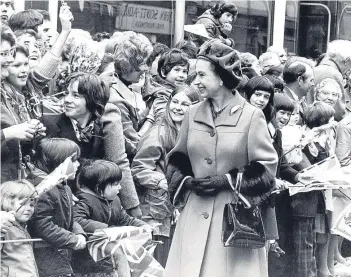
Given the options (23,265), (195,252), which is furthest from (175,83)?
(23,265)

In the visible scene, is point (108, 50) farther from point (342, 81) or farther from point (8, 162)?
point (342, 81)

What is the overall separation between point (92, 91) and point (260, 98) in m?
1.58

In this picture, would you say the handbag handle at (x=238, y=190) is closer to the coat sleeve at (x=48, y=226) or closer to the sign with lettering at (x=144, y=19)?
the coat sleeve at (x=48, y=226)

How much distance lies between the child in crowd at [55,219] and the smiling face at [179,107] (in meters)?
1.41

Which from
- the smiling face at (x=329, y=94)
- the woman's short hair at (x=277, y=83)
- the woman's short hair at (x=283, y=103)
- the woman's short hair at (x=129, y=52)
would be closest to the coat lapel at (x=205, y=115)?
Result: the woman's short hair at (x=129, y=52)

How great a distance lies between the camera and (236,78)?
6996 millimetres

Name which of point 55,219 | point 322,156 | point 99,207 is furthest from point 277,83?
point 55,219

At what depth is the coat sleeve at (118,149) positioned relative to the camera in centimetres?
760

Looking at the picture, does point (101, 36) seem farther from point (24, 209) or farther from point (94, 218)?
point (24, 209)

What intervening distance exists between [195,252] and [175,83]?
213cm

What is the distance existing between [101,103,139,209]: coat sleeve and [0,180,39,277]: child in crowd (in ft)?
3.54

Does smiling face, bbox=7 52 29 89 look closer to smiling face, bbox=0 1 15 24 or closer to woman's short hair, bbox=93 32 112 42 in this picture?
smiling face, bbox=0 1 15 24

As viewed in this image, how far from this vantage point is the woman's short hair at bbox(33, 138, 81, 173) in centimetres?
699

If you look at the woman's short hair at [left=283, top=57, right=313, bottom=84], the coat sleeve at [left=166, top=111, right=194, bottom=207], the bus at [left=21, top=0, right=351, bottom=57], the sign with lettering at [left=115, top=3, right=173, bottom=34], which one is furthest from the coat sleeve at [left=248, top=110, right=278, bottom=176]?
the sign with lettering at [left=115, top=3, right=173, bottom=34]
